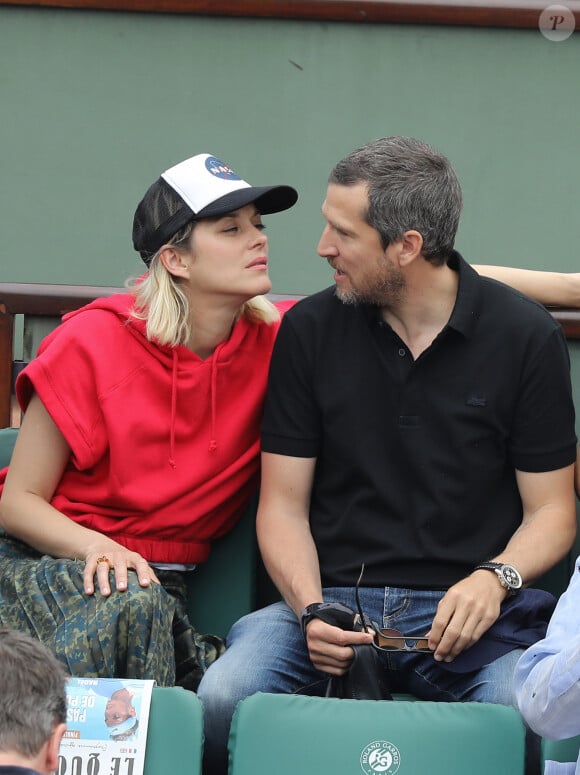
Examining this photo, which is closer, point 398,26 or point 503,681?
point 503,681

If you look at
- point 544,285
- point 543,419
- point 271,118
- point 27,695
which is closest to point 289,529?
point 543,419

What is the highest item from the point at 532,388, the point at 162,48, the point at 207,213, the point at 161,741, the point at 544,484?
the point at 162,48

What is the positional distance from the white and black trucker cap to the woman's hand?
2.44ft

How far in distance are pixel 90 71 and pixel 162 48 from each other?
0.23 meters

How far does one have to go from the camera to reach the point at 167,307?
2990 mm

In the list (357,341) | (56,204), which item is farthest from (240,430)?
(56,204)

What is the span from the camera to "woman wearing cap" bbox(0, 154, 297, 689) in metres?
2.84

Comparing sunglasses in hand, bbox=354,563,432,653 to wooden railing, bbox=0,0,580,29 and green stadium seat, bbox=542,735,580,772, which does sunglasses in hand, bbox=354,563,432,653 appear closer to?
green stadium seat, bbox=542,735,580,772

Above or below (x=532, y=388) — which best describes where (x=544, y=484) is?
below

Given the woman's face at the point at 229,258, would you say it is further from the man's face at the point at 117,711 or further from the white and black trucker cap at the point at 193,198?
the man's face at the point at 117,711

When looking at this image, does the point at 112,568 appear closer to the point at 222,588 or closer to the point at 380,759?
the point at 222,588

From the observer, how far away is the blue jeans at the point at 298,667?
8.54ft

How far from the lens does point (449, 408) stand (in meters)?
2.87

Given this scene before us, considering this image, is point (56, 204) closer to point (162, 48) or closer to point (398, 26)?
point (162, 48)
